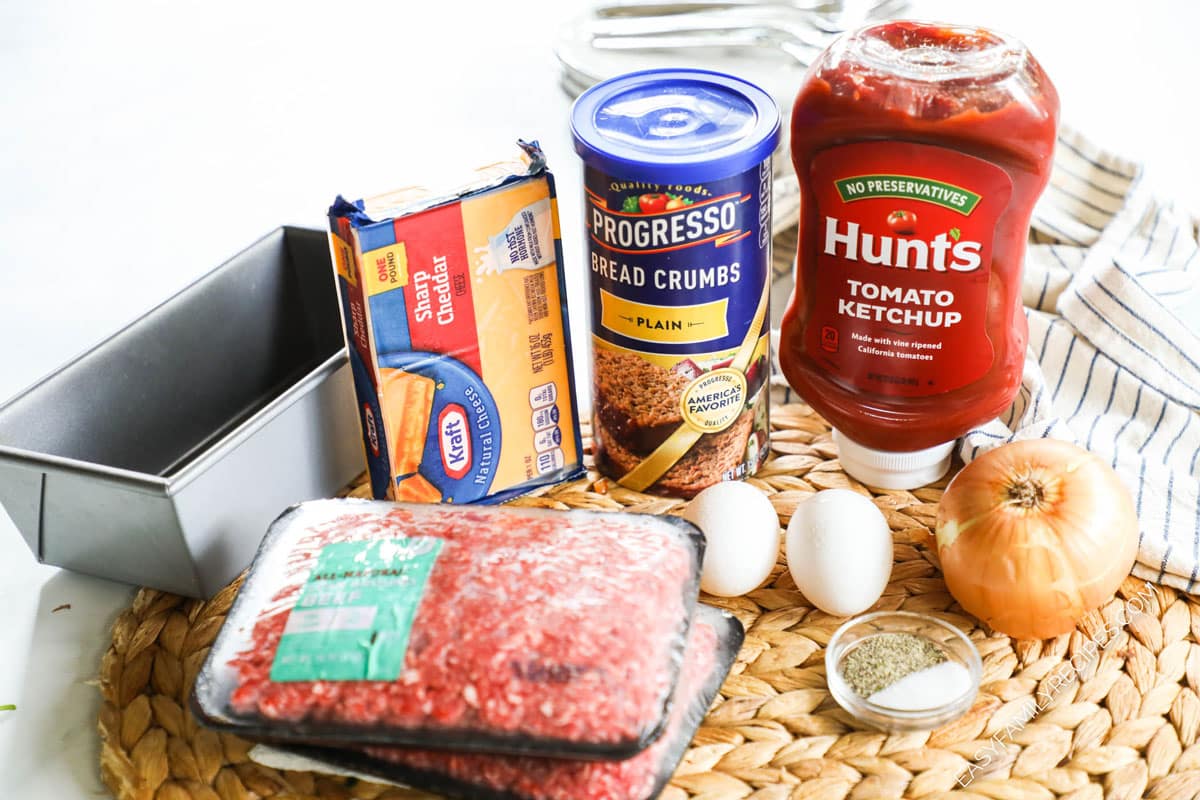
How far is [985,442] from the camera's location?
1198mm

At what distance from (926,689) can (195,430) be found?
0.78m

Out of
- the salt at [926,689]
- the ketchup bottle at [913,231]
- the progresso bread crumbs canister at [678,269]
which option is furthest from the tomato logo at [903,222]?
the salt at [926,689]

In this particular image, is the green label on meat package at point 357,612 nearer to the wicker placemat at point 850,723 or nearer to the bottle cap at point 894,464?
the wicker placemat at point 850,723

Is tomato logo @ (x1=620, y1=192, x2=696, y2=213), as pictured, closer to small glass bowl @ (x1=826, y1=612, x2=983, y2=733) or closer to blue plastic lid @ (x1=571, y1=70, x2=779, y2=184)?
blue plastic lid @ (x1=571, y1=70, x2=779, y2=184)

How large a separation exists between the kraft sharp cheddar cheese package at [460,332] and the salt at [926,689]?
0.41 m

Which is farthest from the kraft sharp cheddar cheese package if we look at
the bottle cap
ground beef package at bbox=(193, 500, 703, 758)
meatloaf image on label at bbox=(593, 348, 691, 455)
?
the bottle cap

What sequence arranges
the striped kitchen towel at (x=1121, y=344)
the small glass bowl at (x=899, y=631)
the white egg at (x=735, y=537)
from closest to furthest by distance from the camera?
the small glass bowl at (x=899, y=631) < the white egg at (x=735, y=537) < the striped kitchen towel at (x=1121, y=344)

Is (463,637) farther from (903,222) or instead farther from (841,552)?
(903,222)

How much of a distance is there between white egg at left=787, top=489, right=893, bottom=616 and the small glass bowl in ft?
0.09

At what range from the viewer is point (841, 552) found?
40.1 inches

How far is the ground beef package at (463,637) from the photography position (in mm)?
830

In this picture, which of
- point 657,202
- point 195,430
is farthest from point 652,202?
point 195,430

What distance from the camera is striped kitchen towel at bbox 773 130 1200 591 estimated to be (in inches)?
45.8

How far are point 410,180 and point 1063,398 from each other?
28.3 inches
